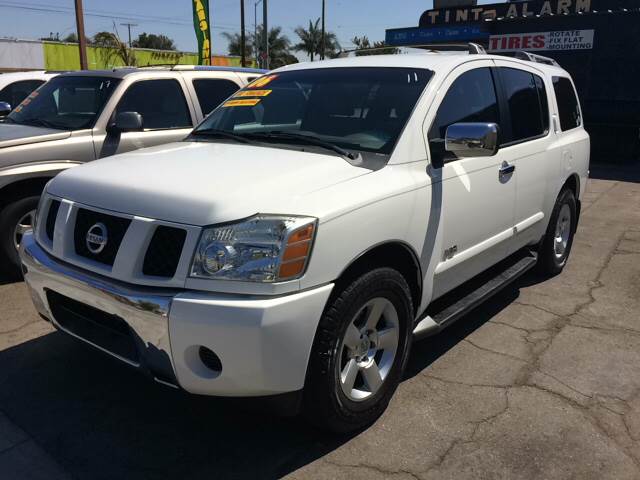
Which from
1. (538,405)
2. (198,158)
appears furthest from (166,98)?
(538,405)

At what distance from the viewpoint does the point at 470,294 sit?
12.5 ft

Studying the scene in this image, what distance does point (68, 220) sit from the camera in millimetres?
2779

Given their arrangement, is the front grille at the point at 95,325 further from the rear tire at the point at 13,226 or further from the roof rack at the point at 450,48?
the roof rack at the point at 450,48

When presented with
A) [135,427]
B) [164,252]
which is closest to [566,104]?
[164,252]

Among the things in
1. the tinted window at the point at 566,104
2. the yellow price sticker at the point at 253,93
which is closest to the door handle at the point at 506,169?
the tinted window at the point at 566,104

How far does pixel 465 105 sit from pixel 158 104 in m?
3.40

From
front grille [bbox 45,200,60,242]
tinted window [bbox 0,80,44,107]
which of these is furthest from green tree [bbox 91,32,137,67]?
front grille [bbox 45,200,60,242]

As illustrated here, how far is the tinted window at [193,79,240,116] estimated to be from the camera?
6.16 metres

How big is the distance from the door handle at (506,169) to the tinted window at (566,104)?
139 centimetres

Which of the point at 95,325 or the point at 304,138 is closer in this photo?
the point at 95,325

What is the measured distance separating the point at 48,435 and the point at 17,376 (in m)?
0.72

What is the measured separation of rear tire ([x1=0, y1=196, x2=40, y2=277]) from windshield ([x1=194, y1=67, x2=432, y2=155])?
6.47 ft

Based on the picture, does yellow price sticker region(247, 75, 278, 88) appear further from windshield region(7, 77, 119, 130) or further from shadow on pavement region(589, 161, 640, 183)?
shadow on pavement region(589, 161, 640, 183)

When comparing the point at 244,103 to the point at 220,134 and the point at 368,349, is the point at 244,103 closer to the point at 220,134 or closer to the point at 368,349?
the point at 220,134
